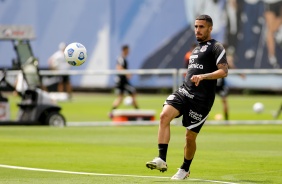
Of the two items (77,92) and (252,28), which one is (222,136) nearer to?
(252,28)

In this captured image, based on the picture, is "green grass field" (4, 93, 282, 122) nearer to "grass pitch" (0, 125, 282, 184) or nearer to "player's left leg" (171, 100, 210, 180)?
"grass pitch" (0, 125, 282, 184)

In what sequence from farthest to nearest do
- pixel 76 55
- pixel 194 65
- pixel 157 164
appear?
pixel 76 55 → pixel 194 65 → pixel 157 164

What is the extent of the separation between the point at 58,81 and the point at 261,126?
72.0 feet

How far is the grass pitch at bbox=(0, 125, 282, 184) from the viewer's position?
13.7 metres

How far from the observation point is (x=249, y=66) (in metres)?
47.3

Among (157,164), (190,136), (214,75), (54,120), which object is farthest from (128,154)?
(54,120)

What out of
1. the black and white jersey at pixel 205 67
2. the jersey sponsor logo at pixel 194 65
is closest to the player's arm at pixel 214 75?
the black and white jersey at pixel 205 67

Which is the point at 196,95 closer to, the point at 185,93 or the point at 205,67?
the point at 185,93

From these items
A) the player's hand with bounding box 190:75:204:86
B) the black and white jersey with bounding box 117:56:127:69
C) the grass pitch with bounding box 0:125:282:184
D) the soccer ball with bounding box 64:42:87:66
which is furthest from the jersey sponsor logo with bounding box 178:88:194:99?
the black and white jersey with bounding box 117:56:127:69

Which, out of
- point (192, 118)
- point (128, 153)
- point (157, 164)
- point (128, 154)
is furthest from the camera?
point (128, 153)

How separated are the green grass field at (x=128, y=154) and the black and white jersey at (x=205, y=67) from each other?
118cm

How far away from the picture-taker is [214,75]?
13164 millimetres

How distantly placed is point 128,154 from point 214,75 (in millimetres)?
4675

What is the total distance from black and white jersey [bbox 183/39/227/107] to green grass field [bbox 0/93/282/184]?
3.86ft
